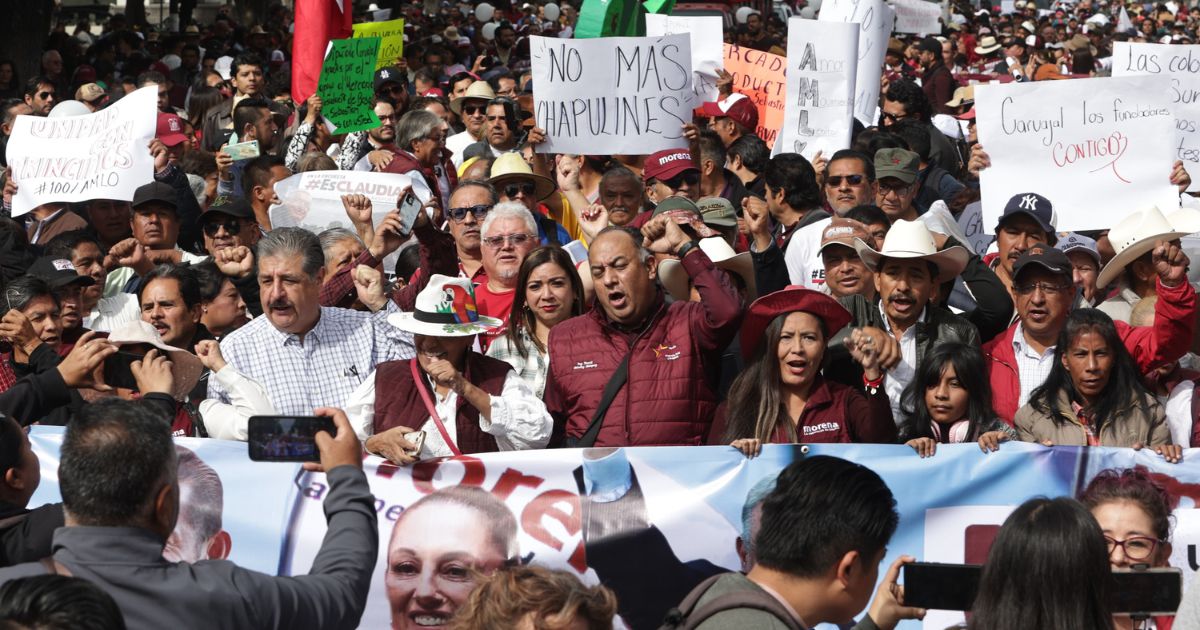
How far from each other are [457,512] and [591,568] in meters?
0.49

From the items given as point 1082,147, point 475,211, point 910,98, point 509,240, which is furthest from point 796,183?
point 910,98

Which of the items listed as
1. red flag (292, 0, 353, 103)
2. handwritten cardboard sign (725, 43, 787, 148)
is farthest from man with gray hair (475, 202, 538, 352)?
red flag (292, 0, 353, 103)

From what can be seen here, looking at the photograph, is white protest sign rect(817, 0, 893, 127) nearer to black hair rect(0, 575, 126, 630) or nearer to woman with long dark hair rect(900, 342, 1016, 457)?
woman with long dark hair rect(900, 342, 1016, 457)

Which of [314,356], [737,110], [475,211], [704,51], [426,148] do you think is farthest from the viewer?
[704,51]

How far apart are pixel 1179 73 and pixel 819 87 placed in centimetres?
222

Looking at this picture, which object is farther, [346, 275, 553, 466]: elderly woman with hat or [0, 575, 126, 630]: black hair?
[346, 275, 553, 466]: elderly woman with hat

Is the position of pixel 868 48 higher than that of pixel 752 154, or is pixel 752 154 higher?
pixel 868 48

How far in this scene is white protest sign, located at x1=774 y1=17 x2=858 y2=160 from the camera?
10.4 m

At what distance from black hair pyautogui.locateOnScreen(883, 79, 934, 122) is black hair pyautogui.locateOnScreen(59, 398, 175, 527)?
908 centimetres

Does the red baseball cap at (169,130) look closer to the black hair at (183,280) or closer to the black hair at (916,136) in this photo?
the black hair at (183,280)

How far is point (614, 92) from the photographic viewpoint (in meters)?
9.05

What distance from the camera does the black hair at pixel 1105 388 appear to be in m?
5.64

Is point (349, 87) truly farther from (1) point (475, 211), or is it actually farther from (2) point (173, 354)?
(2) point (173, 354)

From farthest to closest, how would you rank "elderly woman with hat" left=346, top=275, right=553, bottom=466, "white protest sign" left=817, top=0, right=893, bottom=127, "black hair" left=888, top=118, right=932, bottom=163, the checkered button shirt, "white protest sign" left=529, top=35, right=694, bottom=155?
"white protest sign" left=817, top=0, right=893, bottom=127 → "black hair" left=888, top=118, right=932, bottom=163 → "white protest sign" left=529, top=35, right=694, bottom=155 → the checkered button shirt → "elderly woman with hat" left=346, top=275, right=553, bottom=466
